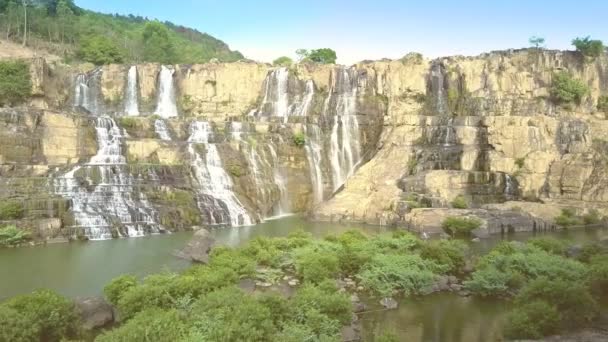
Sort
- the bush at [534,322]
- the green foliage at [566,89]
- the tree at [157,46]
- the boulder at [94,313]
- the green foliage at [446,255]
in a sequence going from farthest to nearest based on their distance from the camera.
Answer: the tree at [157,46] < the green foliage at [566,89] < the green foliage at [446,255] < the boulder at [94,313] < the bush at [534,322]

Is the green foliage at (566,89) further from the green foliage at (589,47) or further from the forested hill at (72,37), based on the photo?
the forested hill at (72,37)

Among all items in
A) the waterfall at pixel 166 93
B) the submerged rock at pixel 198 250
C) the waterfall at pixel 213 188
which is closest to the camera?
the submerged rock at pixel 198 250

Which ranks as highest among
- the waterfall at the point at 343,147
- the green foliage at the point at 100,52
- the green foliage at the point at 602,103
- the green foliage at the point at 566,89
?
the green foliage at the point at 100,52

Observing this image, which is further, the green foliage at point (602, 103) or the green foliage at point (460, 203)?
the green foliage at point (602, 103)

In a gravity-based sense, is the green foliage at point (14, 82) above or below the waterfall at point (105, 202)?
above

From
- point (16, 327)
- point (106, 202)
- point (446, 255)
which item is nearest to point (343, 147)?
point (106, 202)

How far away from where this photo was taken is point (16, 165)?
39.4 meters

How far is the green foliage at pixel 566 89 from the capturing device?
A: 60594 mm

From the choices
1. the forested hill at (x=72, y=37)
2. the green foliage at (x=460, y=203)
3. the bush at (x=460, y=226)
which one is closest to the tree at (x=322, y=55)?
the forested hill at (x=72, y=37)

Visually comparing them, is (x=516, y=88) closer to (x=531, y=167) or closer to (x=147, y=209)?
(x=531, y=167)

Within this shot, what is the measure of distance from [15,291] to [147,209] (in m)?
16.9

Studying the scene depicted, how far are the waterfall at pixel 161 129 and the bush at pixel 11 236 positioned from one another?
18.3 metres

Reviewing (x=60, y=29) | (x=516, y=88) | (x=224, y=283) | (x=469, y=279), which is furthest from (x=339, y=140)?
(x=60, y=29)

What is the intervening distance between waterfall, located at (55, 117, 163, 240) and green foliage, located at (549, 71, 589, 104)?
46.4m
